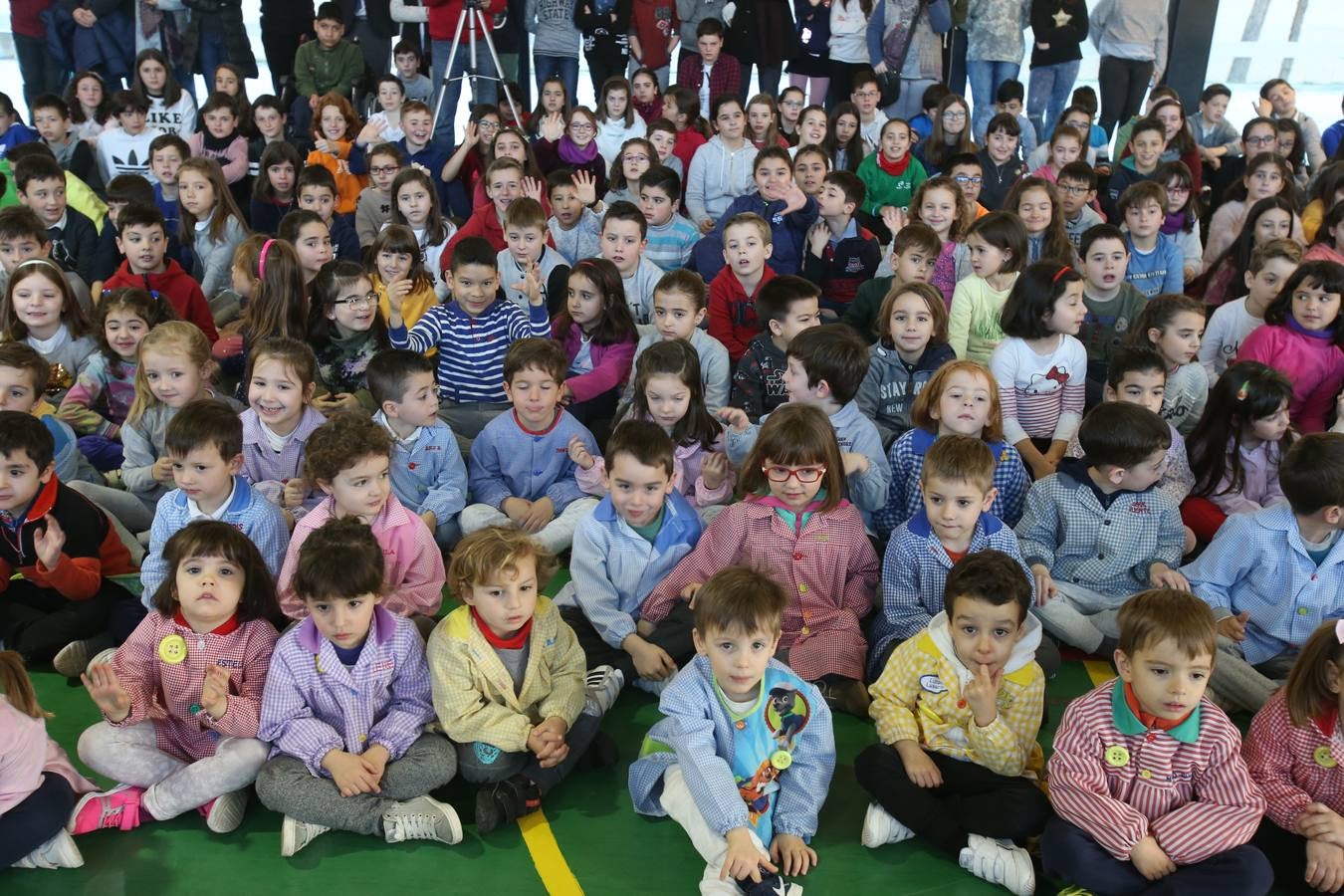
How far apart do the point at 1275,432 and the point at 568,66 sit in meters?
6.71

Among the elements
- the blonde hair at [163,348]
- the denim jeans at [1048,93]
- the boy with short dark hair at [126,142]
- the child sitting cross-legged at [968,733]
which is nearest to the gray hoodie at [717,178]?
the denim jeans at [1048,93]

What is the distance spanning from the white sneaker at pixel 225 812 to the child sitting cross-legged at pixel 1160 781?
75.9 inches

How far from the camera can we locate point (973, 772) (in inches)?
111

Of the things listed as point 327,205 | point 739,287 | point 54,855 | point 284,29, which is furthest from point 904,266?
point 284,29

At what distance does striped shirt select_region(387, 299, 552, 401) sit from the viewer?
5.02 metres

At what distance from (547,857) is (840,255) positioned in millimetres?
→ 4071

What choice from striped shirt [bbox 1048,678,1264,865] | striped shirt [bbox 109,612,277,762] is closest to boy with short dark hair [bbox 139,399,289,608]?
striped shirt [bbox 109,612,277,762]

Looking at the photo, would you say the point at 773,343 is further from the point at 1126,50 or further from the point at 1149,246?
the point at 1126,50

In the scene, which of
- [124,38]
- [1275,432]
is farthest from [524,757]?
[124,38]

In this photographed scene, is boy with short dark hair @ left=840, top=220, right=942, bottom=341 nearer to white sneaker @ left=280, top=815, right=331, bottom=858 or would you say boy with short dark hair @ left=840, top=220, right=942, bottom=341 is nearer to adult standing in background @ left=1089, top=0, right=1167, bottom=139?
white sneaker @ left=280, top=815, right=331, bottom=858

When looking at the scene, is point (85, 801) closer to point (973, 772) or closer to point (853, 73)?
point (973, 772)

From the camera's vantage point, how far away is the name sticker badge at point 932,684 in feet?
9.40

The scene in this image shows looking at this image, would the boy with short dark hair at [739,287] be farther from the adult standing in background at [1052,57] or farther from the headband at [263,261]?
the adult standing in background at [1052,57]

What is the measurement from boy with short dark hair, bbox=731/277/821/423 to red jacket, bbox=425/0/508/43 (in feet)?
16.9
